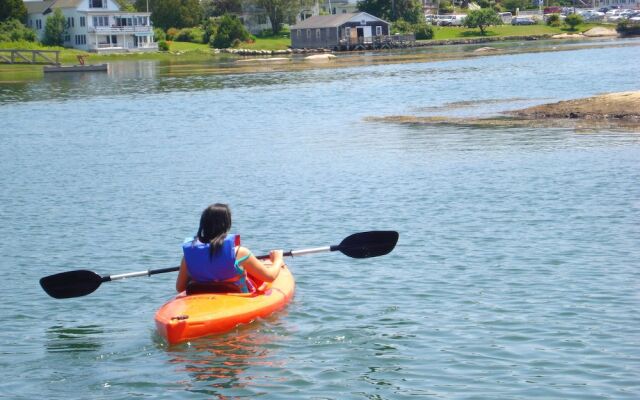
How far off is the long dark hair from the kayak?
1.87 feet

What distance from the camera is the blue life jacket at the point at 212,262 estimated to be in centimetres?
1099

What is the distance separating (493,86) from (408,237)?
32226 mm

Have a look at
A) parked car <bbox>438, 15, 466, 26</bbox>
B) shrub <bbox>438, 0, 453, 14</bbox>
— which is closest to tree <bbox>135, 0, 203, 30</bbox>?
parked car <bbox>438, 15, 466, 26</bbox>

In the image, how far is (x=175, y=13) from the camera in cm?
12475

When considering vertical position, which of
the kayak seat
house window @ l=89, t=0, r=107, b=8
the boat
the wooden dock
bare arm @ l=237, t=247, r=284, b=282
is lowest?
the kayak seat

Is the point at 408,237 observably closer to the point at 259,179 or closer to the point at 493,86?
the point at 259,179

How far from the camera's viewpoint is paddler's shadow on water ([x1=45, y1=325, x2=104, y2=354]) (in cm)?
1117

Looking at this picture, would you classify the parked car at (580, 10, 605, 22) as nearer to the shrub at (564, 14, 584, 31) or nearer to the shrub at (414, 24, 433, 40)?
the shrub at (564, 14, 584, 31)

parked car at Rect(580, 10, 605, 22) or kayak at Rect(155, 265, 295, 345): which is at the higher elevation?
parked car at Rect(580, 10, 605, 22)

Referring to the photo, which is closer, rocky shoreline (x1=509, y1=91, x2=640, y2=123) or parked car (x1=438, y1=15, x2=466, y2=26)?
rocky shoreline (x1=509, y1=91, x2=640, y2=123)

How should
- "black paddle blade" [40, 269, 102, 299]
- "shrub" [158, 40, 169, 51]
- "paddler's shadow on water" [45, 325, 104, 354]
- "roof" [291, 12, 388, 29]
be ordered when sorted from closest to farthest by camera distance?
1. "paddler's shadow on water" [45, 325, 104, 354]
2. "black paddle blade" [40, 269, 102, 299]
3. "shrub" [158, 40, 169, 51]
4. "roof" [291, 12, 388, 29]

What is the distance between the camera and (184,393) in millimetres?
9594

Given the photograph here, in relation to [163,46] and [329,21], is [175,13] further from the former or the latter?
[329,21]

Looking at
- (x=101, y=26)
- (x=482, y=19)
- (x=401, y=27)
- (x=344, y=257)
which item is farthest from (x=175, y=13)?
(x=344, y=257)
